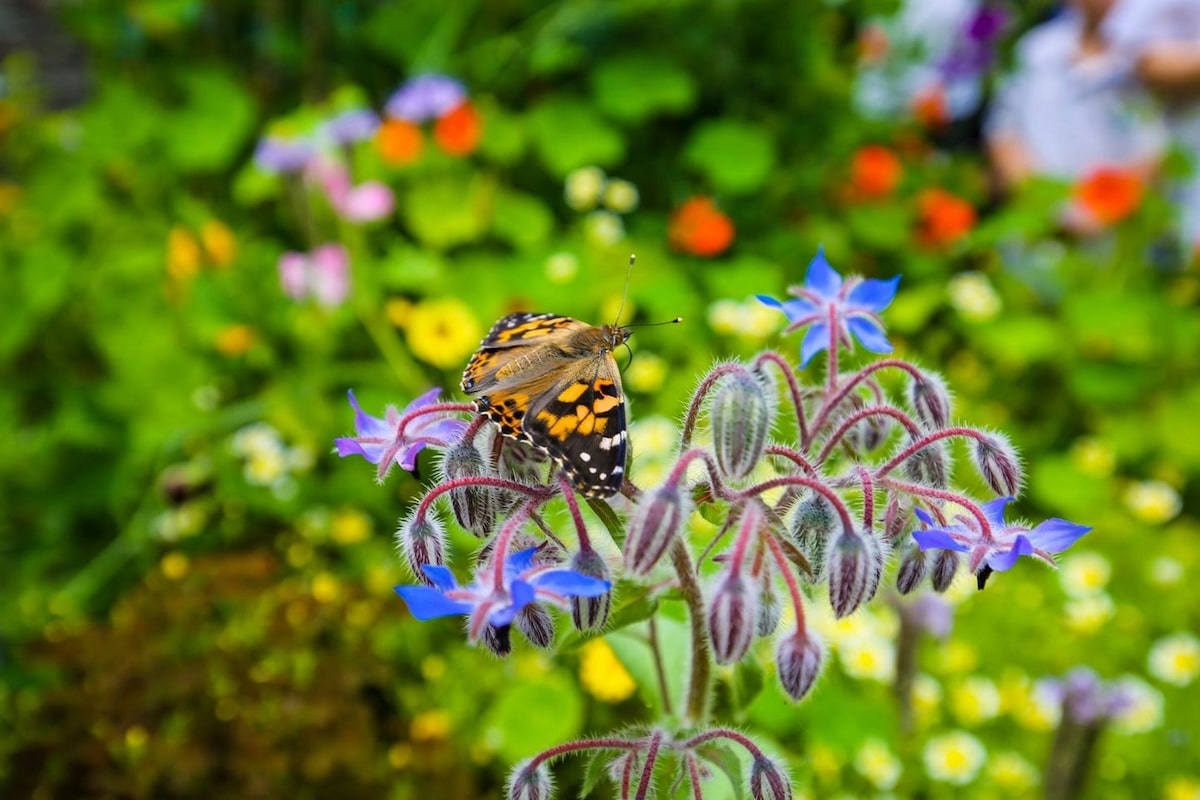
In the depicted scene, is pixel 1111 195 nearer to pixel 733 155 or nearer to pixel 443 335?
pixel 733 155

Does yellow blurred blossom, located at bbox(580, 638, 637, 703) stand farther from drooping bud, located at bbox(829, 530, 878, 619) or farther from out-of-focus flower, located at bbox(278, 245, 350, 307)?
out-of-focus flower, located at bbox(278, 245, 350, 307)

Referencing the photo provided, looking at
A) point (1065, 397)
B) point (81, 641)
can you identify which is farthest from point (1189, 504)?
point (81, 641)

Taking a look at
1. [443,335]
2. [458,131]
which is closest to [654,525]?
[443,335]

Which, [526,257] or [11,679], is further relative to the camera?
[526,257]

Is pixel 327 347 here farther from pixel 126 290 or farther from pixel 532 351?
pixel 532 351

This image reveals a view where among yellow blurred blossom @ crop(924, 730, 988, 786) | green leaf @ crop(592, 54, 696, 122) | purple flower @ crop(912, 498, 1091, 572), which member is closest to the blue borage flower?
purple flower @ crop(912, 498, 1091, 572)

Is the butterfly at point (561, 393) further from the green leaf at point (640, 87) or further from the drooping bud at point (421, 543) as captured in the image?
the green leaf at point (640, 87)
